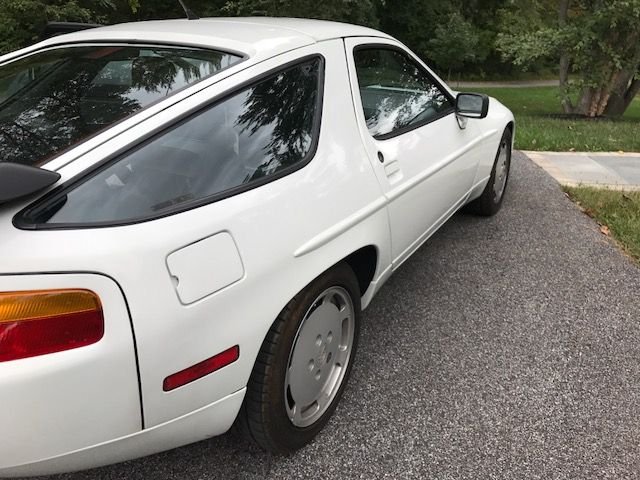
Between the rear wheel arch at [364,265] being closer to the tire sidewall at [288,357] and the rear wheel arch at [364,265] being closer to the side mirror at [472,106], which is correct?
the tire sidewall at [288,357]

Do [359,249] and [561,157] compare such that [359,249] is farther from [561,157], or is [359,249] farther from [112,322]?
[561,157]

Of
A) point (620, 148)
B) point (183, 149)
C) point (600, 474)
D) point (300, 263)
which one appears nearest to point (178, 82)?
point (183, 149)

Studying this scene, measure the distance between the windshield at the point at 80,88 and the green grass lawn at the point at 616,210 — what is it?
3495 millimetres

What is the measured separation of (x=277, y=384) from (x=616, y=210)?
404 centimetres

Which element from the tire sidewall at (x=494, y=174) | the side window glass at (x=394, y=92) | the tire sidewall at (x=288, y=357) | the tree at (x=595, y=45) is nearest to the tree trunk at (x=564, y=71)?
the tree at (x=595, y=45)

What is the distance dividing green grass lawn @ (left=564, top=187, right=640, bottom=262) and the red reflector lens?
11.3 feet

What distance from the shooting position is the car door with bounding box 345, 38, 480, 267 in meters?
2.73

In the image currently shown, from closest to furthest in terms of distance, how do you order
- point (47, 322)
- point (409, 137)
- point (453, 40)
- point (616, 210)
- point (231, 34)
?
point (47, 322), point (231, 34), point (409, 137), point (616, 210), point (453, 40)

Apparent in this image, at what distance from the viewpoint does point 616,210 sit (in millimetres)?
4973

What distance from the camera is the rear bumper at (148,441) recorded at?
159 centimetres

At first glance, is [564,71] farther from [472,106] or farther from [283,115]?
[283,115]

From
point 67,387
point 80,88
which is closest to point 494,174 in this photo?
point 80,88

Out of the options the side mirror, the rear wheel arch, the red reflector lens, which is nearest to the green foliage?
the side mirror

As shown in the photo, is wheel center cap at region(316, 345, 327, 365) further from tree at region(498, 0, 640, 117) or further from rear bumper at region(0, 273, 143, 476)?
tree at region(498, 0, 640, 117)
